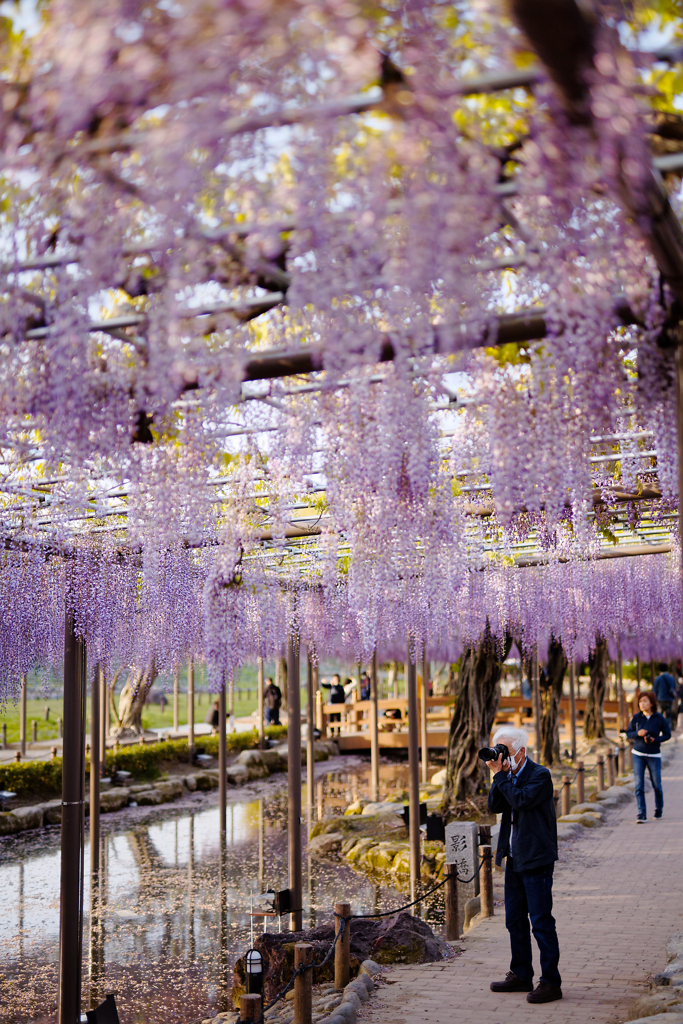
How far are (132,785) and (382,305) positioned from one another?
43.4 ft

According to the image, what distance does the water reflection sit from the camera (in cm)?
602

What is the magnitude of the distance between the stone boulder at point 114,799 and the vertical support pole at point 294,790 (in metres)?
5.65

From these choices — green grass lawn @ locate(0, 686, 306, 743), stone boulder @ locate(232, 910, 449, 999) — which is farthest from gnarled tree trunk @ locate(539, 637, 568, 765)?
green grass lawn @ locate(0, 686, 306, 743)

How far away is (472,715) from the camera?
11.4 meters

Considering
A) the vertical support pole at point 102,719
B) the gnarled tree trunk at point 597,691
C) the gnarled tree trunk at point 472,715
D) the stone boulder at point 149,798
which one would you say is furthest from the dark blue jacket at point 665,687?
the vertical support pole at point 102,719

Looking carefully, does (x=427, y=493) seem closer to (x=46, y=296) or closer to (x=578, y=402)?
(x=578, y=402)

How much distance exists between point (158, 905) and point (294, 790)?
1.72 m

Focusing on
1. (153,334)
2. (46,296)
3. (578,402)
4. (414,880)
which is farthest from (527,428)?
A: (414,880)

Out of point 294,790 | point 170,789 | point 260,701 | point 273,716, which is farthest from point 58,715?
point 294,790

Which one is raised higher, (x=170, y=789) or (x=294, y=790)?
(x=294, y=790)

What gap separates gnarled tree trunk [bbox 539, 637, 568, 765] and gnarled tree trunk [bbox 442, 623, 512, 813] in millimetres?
3522

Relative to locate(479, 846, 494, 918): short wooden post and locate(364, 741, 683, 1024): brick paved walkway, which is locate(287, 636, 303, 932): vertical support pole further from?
locate(364, 741, 683, 1024): brick paved walkway

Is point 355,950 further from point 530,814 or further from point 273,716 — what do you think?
point 273,716

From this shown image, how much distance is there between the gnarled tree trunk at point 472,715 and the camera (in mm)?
11148
